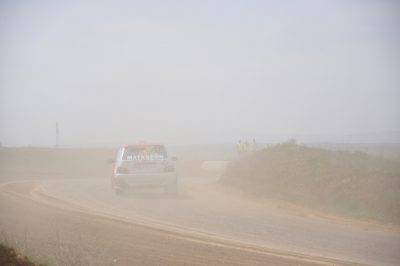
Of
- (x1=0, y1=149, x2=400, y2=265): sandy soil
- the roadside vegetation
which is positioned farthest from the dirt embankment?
the roadside vegetation

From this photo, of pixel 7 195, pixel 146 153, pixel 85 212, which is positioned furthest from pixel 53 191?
pixel 85 212

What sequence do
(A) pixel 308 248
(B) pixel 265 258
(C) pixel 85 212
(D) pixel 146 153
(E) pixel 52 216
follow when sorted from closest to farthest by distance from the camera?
1. (B) pixel 265 258
2. (A) pixel 308 248
3. (E) pixel 52 216
4. (C) pixel 85 212
5. (D) pixel 146 153

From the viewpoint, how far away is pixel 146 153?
18.4 metres

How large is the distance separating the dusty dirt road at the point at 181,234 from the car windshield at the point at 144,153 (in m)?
1.90

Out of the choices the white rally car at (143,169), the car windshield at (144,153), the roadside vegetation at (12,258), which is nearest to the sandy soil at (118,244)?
the roadside vegetation at (12,258)

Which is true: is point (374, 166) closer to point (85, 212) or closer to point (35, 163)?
point (85, 212)

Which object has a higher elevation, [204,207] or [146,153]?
[146,153]

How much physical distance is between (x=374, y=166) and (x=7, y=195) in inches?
502

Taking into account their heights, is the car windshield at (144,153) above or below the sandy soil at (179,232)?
above

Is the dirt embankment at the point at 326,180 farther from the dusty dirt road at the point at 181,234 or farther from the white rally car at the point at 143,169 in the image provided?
the white rally car at the point at 143,169

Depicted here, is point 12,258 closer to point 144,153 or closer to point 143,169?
point 143,169

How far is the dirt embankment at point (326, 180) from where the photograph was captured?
595 inches

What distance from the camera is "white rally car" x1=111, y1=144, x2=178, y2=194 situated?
18.1 m

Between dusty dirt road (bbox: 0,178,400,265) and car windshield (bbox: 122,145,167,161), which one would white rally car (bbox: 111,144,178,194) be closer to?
car windshield (bbox: 122,145,167,161)
